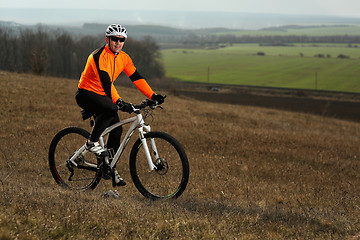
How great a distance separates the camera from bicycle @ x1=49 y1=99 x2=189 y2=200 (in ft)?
19.8

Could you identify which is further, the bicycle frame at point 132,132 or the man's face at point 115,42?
the bicycle frame at point 132,132

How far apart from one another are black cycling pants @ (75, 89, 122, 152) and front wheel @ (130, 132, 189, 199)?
0.51 meters

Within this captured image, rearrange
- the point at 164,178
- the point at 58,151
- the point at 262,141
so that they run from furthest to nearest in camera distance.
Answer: the point at 262,141, the point at 58,151, the point at 164,178

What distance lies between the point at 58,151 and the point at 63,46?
72018 millimetres

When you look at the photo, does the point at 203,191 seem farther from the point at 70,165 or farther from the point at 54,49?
the point at 54,49

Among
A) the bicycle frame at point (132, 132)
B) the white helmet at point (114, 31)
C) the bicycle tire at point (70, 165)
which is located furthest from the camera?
the bicycle tire at point (70, 165)

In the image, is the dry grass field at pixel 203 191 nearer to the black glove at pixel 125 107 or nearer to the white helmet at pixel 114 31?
the black glove at pixel 125 107

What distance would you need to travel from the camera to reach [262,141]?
16.4 meters

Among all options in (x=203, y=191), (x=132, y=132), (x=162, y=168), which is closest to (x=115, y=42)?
(x=132, y=132)

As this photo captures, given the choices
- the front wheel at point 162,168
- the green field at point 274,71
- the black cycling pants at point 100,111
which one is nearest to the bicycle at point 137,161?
the front wheel at point 162,168

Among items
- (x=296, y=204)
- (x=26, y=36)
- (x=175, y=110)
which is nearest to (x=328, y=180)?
(x=296, y=204)

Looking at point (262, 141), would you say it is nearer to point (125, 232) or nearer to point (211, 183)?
point (211, 183)

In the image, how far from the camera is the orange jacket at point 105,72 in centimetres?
600

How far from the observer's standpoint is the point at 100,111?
6.31 meters
